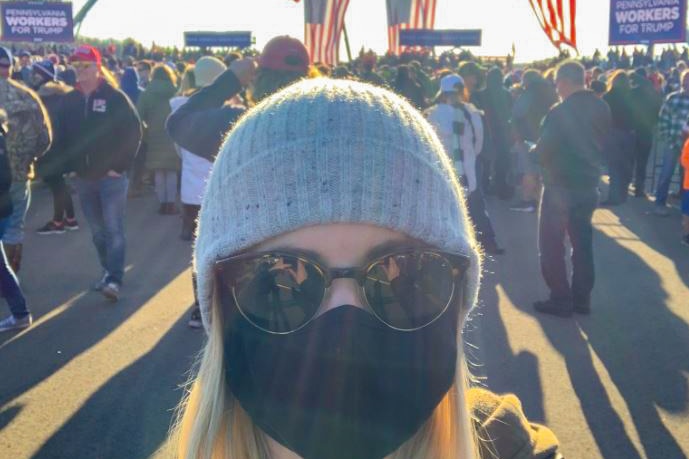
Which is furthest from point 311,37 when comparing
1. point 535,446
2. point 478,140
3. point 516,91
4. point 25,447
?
point 535,446

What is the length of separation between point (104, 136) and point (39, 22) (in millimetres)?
25254

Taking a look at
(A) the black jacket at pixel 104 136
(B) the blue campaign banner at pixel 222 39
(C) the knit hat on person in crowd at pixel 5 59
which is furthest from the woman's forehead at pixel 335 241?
(B) the blue campaign banner at pixel 222 39

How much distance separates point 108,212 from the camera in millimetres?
6234

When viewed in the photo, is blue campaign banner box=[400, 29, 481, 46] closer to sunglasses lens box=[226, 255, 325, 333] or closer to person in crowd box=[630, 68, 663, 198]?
person in crowd box=[630, 68, 663, 198]

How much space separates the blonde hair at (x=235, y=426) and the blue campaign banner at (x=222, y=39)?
33.1m

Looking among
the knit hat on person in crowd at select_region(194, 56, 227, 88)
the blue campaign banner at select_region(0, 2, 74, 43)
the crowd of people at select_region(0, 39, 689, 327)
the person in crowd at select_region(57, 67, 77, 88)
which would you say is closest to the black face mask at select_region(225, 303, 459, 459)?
the crowd of people at select_region(0, 39, 689, 327)

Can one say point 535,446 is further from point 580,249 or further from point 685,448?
point 580,249

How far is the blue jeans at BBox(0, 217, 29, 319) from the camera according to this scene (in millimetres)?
5428

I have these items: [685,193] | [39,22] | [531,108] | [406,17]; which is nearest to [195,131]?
[685,193]

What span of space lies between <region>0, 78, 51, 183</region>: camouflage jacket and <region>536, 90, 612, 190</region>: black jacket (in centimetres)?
419

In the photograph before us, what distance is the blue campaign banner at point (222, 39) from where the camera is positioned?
110 ft

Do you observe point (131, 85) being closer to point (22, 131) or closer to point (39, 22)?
point (22, 131)

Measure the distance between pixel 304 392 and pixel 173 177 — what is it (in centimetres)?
903

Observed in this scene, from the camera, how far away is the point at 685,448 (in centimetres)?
388
